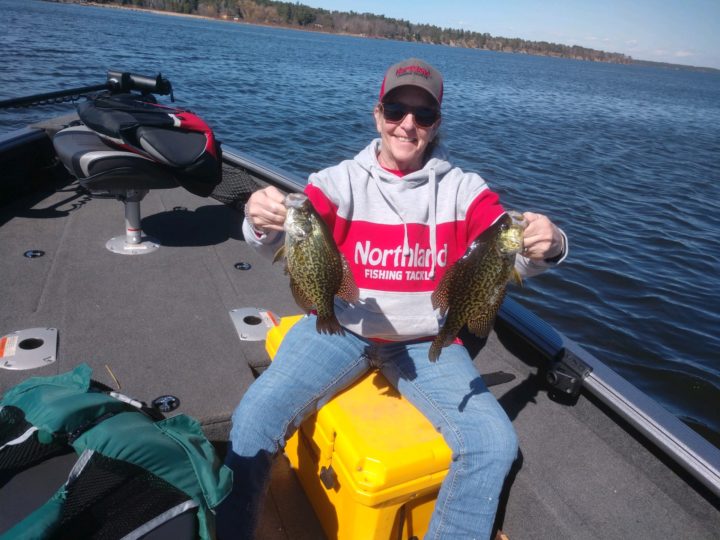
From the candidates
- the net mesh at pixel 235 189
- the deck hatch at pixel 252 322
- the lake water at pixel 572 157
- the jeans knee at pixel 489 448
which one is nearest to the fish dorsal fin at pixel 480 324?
the jeans knee at pixel 489 448

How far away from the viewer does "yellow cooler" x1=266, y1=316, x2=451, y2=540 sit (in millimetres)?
2211

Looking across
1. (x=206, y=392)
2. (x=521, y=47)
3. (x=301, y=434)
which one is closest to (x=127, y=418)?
(x=301, y=434)

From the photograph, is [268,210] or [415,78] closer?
[268,210]

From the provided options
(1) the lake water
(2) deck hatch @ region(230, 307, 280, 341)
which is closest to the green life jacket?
(2) deck hatch @ region(230, 307, 280, 341)

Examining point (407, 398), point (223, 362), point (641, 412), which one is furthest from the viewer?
point (223, 362)

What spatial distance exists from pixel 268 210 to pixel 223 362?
1.58 m

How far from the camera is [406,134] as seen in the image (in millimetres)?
2697

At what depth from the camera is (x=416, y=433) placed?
2.38 meters

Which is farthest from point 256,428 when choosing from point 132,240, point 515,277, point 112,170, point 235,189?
point 235,189

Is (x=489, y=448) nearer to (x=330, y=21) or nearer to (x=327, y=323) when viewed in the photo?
(x=327, y=323)

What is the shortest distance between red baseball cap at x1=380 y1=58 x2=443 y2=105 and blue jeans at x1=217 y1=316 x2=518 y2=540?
131 centimetres

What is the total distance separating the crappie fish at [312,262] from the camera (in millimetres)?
2176

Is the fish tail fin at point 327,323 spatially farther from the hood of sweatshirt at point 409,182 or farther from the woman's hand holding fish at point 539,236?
the woman's hand holding fish at point 539,236

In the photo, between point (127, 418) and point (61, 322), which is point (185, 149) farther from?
point (127, 418)
